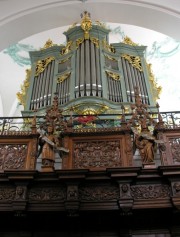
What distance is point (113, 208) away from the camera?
19.3ft

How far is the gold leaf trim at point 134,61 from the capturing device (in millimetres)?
11613

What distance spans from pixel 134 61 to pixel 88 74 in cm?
206

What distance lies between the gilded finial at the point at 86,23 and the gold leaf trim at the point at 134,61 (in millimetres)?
1440

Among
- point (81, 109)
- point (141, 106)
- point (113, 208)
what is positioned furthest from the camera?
point (81, 109)

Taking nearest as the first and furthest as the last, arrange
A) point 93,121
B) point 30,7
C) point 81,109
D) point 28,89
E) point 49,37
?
point 93,121 → point 81,109 → point 30,7 → point 28,89 → point 49,37

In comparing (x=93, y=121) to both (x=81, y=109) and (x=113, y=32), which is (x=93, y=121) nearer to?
(x=81, y=109)

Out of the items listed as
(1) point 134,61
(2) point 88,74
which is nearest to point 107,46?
(1) point 134,61

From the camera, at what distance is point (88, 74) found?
34.5ft

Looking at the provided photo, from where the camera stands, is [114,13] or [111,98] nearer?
[111,98]

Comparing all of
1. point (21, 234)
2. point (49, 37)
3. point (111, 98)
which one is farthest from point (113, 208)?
point (49, 37)

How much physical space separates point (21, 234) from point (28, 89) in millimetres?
5786

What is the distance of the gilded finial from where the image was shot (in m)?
11.0

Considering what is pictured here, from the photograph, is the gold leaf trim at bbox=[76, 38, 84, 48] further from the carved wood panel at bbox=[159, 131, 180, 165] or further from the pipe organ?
the carved wood panel at bbox=[159, 131, 180, 165]

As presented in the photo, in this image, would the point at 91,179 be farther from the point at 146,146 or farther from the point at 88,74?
the point at 88,74
